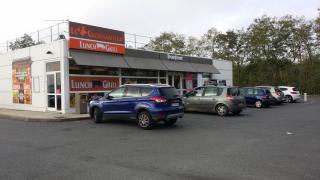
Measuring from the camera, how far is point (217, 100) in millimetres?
19375

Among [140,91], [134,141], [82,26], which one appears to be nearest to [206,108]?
[140,91]

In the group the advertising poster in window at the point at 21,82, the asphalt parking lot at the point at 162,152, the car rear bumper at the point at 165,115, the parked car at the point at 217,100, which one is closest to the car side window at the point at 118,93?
the asphalt parking lot at the point at 162,152

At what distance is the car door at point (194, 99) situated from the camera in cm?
2027

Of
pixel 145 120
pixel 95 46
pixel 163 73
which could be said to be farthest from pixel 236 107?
pixel 163 73

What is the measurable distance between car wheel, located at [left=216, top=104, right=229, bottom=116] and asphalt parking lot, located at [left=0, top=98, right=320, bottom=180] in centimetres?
466

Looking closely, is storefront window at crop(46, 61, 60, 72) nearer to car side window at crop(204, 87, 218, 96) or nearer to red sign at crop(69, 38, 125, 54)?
red sign at crop(69, 38, 125, 54)

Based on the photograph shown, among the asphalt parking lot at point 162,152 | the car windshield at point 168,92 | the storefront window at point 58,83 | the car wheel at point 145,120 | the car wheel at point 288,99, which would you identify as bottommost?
the asphalt parking lot at point 162,152

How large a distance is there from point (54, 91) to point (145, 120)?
8191 millimetres

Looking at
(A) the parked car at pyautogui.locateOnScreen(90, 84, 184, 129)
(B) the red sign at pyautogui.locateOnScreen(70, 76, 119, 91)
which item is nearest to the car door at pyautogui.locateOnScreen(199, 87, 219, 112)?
(A) the parked car at pyautogui.locateOnScreen(90, 84, 184, 129)

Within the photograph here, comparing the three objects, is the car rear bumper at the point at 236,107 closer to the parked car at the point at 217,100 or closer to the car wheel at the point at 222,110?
the parked car at the point at 217,100

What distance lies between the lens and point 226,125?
14906 mm

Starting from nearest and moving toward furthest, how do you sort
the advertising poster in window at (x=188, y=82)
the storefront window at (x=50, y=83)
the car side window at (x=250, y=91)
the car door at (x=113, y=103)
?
the car door at (x=113, y=103), the storefront window at (x=50, y=83), the car side window at (x=250, y=91), the advertising poster in window at (x=188, y=82)

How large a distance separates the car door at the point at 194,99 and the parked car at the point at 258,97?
6506mm

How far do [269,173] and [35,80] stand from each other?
17392mm
